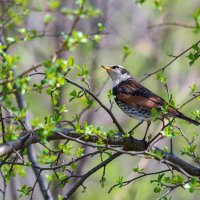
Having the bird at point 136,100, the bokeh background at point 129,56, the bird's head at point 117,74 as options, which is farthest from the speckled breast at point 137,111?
the bokeh background at point 129,56

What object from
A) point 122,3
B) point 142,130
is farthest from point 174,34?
point 142,130

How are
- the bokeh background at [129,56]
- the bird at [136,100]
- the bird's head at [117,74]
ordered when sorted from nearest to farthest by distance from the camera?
the bird at [136,100], the bird's head at [117,74], the bokeh background at [129,56]

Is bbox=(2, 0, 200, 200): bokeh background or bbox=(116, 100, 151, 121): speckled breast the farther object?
bbox=(2, 0, 200, 200): bokeh background

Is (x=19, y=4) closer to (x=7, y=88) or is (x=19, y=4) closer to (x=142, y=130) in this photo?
(x=7, y=88)

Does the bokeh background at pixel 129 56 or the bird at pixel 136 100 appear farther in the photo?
the bokeh background at pixel 129 56

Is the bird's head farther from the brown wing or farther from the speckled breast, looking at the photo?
the speckled breast

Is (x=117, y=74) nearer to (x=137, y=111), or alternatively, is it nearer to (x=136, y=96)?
(x=136, y=96)

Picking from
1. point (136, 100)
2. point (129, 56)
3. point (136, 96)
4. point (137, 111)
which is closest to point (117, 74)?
point (136, 96)

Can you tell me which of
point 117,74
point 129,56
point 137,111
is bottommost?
point 137,111

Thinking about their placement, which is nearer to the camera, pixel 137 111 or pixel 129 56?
pixel 137 111

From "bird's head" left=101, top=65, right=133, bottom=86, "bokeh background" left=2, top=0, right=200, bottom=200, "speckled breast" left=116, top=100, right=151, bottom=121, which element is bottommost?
"speckled breast" left=116, top=100, right=151, bottom=121

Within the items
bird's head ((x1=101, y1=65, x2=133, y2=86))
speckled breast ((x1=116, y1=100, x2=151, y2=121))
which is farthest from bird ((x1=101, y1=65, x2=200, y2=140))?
bird's head ((x1=101, y1=65, x2=133, y2=86))

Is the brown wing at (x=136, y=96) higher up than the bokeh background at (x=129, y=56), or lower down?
lower down

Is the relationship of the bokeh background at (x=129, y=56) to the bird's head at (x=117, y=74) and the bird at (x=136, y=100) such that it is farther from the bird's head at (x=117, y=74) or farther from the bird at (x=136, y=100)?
the bird at (x=136, y=100)
